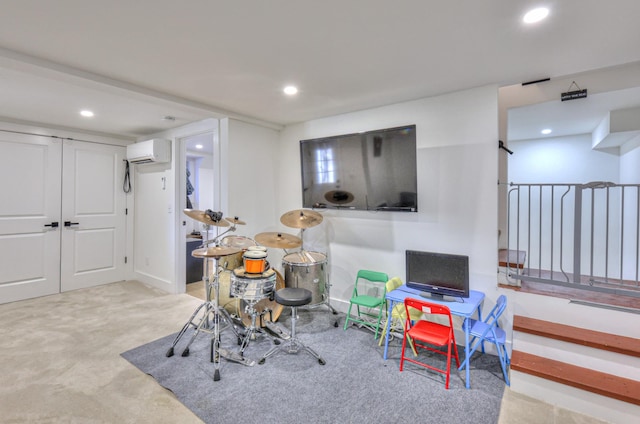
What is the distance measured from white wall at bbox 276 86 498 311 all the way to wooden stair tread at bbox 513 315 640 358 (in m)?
0.35

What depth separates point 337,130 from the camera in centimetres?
370

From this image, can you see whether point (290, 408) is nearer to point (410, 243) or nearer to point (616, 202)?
point (410, 243)

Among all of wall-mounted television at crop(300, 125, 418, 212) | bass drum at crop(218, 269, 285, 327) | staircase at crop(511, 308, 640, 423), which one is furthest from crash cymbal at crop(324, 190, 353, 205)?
staircase at crop(511, 308, 640, 423)

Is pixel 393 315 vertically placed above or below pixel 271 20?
below

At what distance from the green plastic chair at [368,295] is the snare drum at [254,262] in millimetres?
1047

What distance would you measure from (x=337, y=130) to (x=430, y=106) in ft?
3.64

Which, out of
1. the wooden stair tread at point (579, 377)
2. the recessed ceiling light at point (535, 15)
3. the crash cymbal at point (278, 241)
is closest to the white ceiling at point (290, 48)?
the recessed ceiling light at point (535, 15)

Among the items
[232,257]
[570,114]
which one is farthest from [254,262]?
[570,114]

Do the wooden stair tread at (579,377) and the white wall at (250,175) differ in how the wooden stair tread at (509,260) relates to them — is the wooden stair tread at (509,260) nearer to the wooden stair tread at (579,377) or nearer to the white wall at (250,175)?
the wooden stair tread at (579,377)

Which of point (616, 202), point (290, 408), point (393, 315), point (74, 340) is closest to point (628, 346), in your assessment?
point (393, 315)

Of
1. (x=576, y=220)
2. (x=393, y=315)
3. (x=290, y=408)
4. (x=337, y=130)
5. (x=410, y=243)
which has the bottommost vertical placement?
(x=290, y=408)

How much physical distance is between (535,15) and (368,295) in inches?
111

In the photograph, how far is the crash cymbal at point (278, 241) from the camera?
3148mm

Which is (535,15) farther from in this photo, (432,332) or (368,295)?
(368,295)
